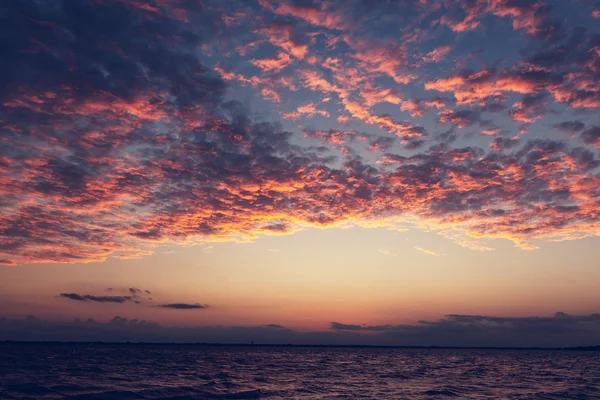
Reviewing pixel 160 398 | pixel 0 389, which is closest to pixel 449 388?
pixel 160 398

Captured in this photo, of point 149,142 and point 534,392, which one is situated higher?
point 149,142

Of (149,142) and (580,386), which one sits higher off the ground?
(149,142)

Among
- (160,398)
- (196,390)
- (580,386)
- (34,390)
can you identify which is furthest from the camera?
(580,386)

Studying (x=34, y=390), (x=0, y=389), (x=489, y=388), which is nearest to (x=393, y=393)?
(x=489, y=388)

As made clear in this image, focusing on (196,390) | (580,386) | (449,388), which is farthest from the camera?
(580,386)

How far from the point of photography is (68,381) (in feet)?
157

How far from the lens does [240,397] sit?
39.2 metres

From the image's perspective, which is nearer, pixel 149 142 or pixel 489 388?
pixel 149 142

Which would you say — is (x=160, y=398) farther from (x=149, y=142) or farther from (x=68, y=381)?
(x=149, y=142)

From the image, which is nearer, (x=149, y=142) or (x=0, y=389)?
(x=0, y=389)

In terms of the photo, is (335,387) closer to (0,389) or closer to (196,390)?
(196,390)

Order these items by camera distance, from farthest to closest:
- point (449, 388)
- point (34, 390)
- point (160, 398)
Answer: point (449, 388) < point (34, 390) < point (160, 398)

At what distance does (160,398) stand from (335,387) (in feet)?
68.3

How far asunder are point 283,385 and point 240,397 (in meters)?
12.2
